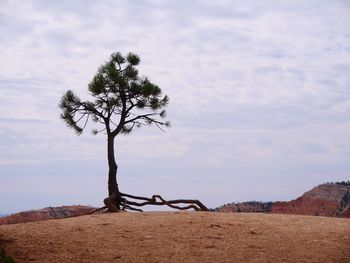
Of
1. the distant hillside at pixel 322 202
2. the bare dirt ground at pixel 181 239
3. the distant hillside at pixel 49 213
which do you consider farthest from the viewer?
the distant hillside at pixel 322 202

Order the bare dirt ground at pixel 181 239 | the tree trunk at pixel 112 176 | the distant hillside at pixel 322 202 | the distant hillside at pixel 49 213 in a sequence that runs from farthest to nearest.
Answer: the distant hillside at pixel 322 202, the distant hillside at pixel 49 213, the tree trunk at pixel 112 176, the bare dirt ground at pixel 181 239

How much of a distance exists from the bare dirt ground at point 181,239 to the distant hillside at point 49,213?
31.9 feet

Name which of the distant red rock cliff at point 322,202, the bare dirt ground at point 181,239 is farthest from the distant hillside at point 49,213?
the distant red rock cliff at point 322,202

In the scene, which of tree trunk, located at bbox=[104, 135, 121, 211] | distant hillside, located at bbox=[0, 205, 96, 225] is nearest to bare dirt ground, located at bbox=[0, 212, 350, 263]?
tree trunk, located at bbox=[104, 135, 121, 211]

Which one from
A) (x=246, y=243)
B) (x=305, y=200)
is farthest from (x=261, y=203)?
(x=246, y=243)

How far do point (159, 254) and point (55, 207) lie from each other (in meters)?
18.1

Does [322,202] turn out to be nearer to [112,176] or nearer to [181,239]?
[112,176]

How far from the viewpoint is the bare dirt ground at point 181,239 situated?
41.2ft

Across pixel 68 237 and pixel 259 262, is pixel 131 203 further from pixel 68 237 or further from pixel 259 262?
pixel 259 262

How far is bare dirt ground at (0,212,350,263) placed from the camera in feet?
41.2

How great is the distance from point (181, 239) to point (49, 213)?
16.1 m

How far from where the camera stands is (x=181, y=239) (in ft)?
46.8

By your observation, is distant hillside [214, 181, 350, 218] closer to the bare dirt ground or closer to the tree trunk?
the bare dirt ground

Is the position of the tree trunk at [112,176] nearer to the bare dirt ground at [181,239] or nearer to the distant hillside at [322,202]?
the bare dirt ground at [181,239]
